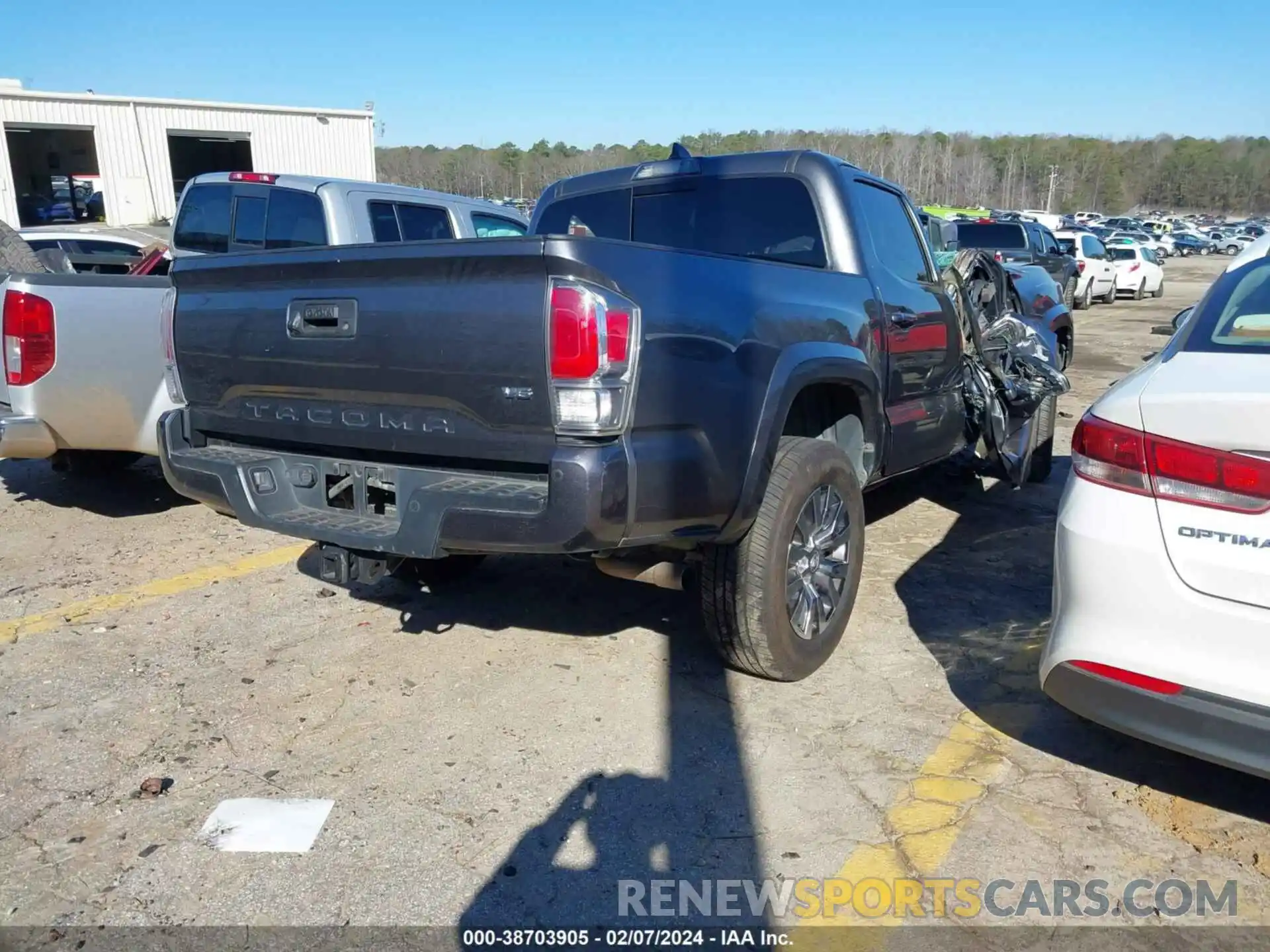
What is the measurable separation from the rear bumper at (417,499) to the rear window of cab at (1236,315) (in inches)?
71.9

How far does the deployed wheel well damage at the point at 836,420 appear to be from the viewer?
3.92 m

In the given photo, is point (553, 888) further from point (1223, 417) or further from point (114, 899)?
point (1223, 417)

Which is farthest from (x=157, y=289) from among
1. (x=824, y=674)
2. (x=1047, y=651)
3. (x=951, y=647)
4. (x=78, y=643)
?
(x=1047, y=651)

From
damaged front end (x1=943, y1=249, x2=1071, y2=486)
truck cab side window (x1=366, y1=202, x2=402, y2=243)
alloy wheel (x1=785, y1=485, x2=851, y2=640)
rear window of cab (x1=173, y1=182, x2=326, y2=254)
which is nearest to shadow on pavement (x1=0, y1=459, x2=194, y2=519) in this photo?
rear window of cab (x1=173, y1=182, x2=326, y2=254)

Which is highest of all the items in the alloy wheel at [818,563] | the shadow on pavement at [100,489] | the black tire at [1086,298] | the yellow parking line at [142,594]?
the alloy wheel at [818,563]

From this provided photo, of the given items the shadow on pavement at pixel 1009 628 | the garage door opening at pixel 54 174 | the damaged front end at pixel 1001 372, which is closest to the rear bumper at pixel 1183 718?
the shadow on pavement at pixel 1009 628

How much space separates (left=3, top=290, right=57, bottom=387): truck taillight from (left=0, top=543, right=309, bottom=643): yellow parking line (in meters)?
1.39

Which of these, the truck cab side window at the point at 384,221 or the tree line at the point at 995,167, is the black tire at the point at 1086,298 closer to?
the truck cab side window at the point at 384,221

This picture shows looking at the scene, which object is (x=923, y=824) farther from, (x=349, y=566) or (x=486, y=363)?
(x=349, y=566)

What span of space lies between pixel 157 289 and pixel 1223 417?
5.21 m

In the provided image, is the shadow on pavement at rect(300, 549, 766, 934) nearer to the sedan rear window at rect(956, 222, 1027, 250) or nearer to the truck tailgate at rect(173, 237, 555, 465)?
the truck tailgate at rect(173, 237, 555, 465)

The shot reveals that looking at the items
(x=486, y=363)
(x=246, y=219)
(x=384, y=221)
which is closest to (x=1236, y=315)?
(x=486, y=363)

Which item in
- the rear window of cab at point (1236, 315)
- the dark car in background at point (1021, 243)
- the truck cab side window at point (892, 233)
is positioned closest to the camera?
the rear window of cab at point (1236, 315)

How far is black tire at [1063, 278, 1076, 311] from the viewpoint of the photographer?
20.0m
